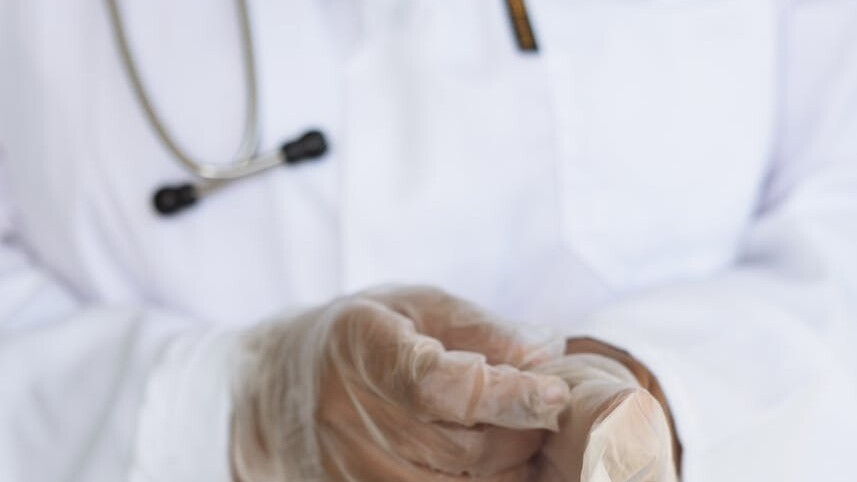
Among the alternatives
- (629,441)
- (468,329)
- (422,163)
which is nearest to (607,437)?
(629,441)

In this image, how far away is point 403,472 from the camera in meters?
0.47

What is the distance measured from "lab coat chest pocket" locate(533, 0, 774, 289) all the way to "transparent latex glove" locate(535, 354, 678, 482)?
0.24 meters

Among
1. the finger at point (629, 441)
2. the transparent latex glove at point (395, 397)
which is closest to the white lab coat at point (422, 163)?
the transparent latex glove at point (395, 397)

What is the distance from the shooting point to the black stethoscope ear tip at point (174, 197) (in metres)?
0.66

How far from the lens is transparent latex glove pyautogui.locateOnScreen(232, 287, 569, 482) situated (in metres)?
0.44

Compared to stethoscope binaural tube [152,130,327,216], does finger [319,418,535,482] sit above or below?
below

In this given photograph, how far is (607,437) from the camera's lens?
399mm

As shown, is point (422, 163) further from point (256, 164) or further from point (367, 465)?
point (367, 465)

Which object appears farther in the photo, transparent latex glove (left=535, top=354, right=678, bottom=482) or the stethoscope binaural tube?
the stethoscope binaural tube

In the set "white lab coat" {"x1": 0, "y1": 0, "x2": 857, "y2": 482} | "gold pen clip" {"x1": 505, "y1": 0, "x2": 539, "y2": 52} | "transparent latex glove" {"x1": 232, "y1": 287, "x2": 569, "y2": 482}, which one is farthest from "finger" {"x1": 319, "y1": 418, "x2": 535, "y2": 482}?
"gold pen clip" {"x1": 505, "y1": 0, "x2": 539, "y2": 52}

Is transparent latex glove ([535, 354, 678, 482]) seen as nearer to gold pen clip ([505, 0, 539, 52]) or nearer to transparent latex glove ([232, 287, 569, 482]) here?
transparent latex glove ([232, 287, 569, 482])

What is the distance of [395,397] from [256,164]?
0.79 ft

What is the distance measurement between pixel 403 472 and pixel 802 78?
16.5 inches

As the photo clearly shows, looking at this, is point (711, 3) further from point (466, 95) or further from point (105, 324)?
point (105, 324)
